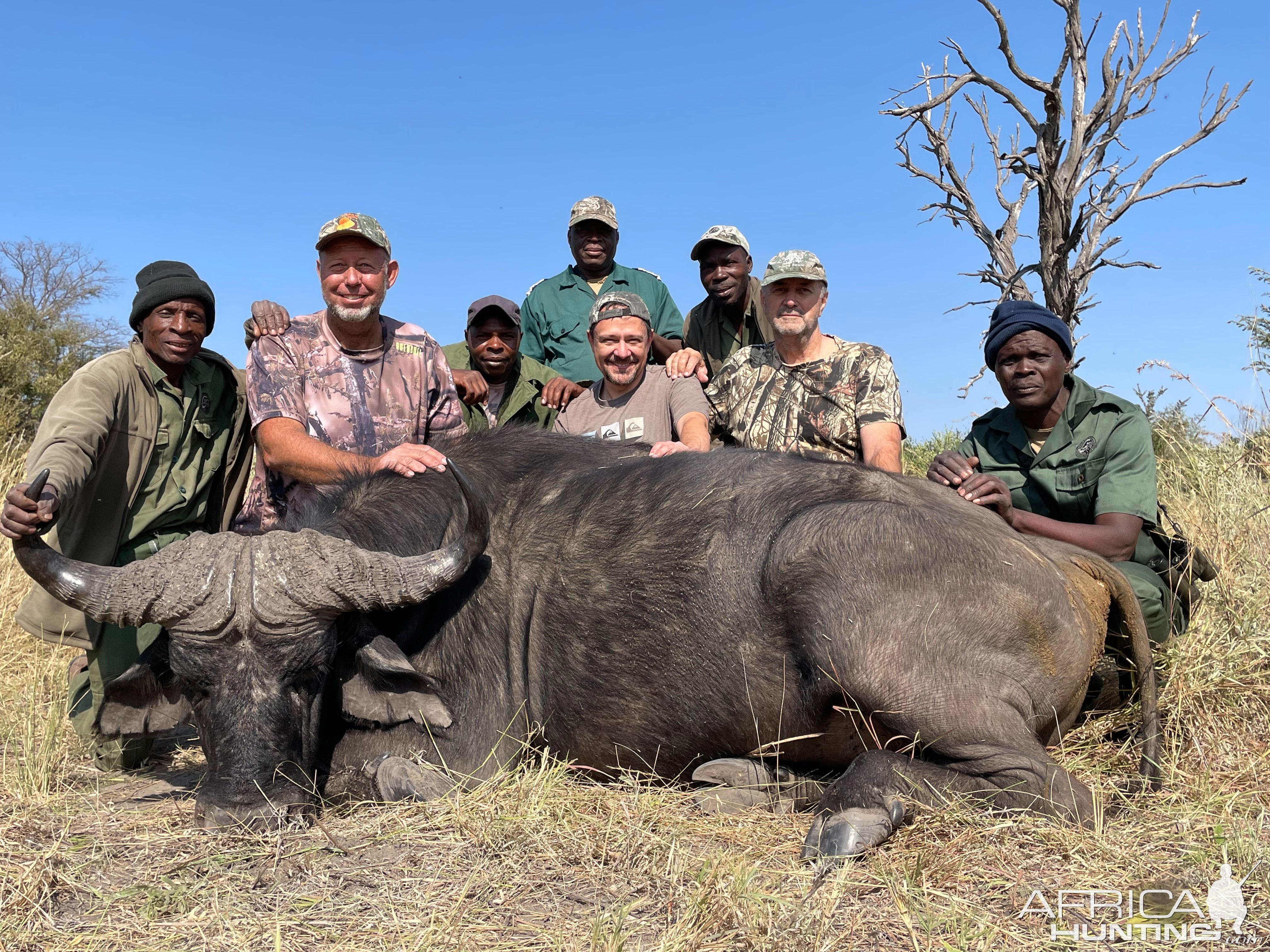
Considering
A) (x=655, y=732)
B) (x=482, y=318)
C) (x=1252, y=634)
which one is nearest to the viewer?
(x=655, y=732)

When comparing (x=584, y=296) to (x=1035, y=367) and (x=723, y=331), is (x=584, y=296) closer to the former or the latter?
(x=723, y=331)

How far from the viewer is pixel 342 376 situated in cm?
620

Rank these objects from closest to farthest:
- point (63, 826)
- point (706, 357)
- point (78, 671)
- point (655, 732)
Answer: point (63, 826) < point (655, 732) < point (78, 671) < point (706, 357)

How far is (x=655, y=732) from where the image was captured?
4285mm

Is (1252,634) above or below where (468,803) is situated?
above

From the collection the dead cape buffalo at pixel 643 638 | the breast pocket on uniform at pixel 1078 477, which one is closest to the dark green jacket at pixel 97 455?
the dead cape buffalo at pixel 643 638

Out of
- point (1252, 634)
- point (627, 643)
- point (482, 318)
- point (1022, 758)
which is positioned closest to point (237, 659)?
point (627, 643)

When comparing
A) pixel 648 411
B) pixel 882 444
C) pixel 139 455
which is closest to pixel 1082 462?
pixel 882 444

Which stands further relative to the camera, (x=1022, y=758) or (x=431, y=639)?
(x=431, y=639)

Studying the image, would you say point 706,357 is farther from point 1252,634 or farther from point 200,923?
point 200,923

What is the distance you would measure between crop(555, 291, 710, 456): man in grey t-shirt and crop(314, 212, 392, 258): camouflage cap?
1.51m

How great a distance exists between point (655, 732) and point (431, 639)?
45.1 inches

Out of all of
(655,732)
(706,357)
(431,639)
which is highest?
(706,357)

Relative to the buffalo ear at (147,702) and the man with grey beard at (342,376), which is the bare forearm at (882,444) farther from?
the buffalo ear at (147,702)
